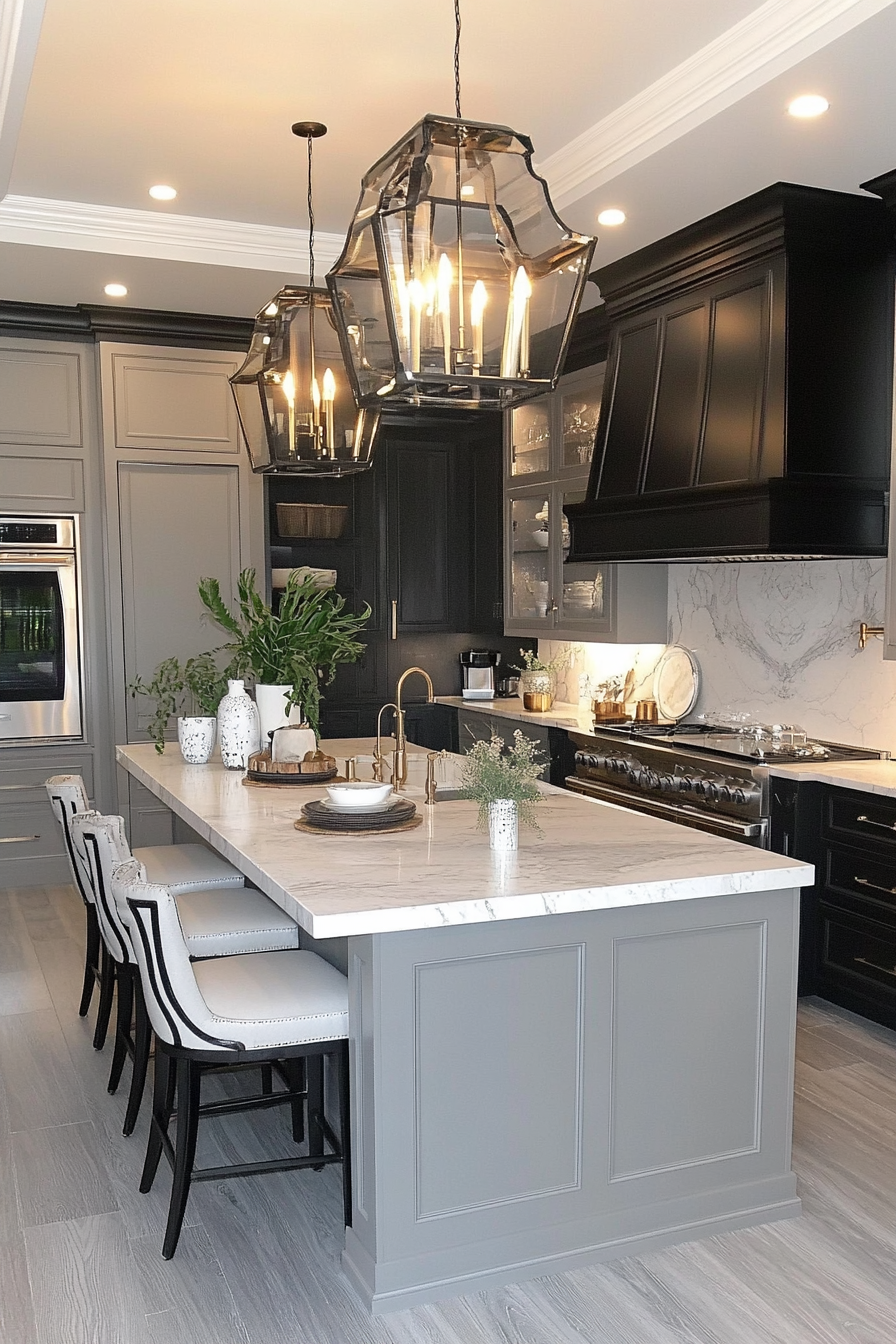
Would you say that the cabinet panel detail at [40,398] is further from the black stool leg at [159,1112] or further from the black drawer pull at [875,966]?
the black drawer pull at [875,966]

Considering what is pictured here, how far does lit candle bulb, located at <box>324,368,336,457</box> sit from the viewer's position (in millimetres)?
3537

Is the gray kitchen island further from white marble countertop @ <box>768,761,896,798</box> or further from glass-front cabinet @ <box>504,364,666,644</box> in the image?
glass-front cabinet @ <box>504,364,666,644</box>

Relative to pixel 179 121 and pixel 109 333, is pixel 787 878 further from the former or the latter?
pixel 109 333

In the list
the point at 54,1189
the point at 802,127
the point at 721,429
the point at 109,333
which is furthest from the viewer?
the point at 109,333

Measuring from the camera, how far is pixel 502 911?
2338 mm

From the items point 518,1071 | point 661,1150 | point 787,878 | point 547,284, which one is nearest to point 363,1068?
point 518,1071

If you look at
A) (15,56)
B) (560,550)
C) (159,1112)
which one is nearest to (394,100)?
(15,56)

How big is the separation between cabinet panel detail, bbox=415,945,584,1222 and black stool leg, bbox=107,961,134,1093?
1.29m

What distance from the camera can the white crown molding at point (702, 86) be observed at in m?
2.99

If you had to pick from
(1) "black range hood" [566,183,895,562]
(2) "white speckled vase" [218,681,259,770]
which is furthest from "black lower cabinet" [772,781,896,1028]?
(2) "white speckled vase" [218,681,259,770]

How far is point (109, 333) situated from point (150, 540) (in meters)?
1.05

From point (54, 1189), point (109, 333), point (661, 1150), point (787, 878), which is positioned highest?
point (109, 333)

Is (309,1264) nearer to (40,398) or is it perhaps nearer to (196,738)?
(196,738)

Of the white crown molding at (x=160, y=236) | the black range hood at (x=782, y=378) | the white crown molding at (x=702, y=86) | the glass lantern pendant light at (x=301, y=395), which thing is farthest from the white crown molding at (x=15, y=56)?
the black range hood at (x=782, y=378)
